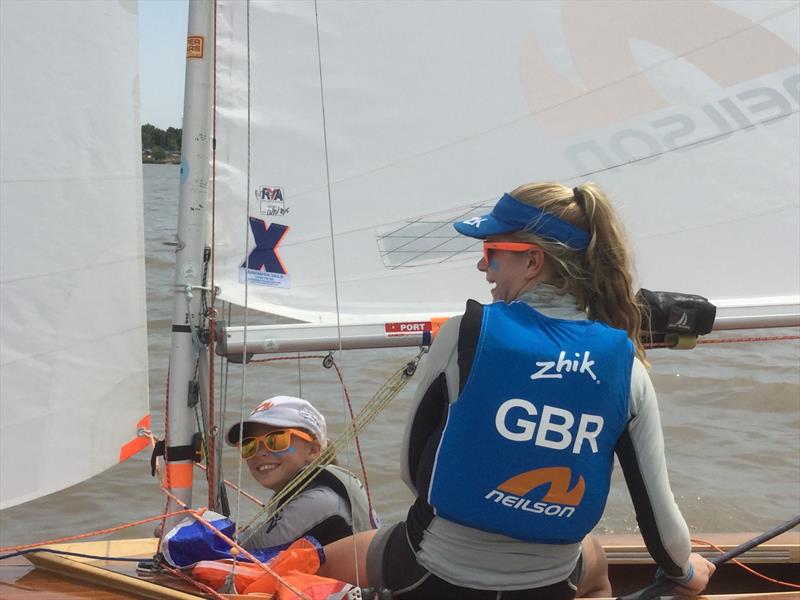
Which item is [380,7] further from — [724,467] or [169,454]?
[724,467]

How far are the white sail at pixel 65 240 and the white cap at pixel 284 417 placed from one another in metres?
0.41

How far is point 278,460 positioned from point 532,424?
0.77 meters

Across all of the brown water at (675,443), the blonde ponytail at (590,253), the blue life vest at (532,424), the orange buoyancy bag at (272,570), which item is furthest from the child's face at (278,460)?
the brown water at (675,443)

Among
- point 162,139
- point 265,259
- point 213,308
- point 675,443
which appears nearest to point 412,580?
point 213,308

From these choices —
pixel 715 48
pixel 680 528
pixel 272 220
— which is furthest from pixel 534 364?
pixel 715 48

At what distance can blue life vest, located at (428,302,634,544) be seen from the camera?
4.23ft

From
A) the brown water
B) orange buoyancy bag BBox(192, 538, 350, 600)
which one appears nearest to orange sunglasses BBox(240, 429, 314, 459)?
orange buoyancy bag BBox(192, 538, 350, 600)

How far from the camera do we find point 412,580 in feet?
4.71

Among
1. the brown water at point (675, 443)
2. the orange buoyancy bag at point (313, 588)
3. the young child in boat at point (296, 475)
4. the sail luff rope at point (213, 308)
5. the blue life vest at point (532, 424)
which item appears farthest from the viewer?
the brown water at point (675, 443)

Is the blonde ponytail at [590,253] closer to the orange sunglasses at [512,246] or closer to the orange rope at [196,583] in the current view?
the orange sunglasses at [512,246]

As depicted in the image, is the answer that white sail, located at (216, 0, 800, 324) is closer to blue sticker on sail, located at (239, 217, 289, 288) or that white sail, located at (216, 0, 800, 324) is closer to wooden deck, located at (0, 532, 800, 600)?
blue sticker on sail, located at (239, 217, 289, 288)

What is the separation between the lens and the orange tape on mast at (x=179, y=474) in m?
2.10

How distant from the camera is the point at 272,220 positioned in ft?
7.04

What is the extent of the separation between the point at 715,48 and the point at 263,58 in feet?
3.34
